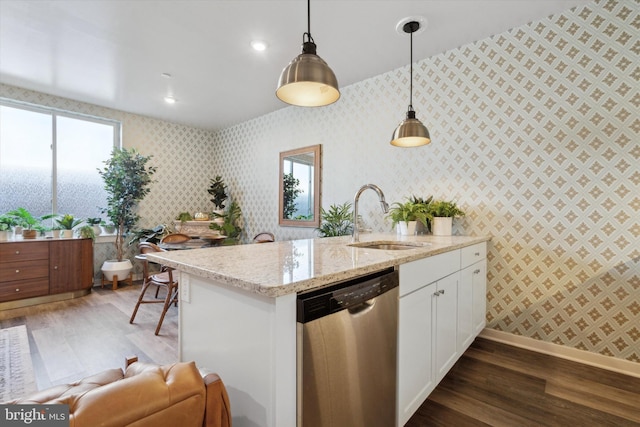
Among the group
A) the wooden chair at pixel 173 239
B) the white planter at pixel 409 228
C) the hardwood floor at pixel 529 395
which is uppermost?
the white planter at pixel 409 228

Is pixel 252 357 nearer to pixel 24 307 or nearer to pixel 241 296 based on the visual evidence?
pixel 241 296

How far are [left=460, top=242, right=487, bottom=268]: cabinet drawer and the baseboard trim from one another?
74cm

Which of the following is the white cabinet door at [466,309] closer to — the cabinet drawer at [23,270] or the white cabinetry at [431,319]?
the white cabinetry at [431,319]

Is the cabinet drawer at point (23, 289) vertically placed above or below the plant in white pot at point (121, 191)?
below

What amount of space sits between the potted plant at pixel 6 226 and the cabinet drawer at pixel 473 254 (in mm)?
5033

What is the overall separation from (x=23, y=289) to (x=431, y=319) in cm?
467

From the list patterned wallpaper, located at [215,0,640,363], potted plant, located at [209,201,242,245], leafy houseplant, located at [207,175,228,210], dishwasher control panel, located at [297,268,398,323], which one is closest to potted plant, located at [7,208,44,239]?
potted plant, located at [209,201,242,245]

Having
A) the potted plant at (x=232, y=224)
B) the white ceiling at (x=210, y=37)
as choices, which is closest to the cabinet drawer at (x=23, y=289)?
the potted plant at (x=232, y=224)

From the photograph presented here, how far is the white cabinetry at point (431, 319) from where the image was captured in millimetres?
1462

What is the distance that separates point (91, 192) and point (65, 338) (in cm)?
277

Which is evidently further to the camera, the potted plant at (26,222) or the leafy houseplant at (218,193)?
the leafy houseplant at (218,193)

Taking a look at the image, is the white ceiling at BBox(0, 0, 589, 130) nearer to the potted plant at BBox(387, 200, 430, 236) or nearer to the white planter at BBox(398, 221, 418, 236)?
the potted plant at BBox(387, 200, 430, 236)

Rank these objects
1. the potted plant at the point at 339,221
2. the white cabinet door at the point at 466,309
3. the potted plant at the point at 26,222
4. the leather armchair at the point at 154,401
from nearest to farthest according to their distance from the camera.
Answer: the leather armchair at the point at 154,401 → the white cabinet door at the point at 466,309 → the potted plant at the point at 339,221 → the potted plant at the point at 26,222

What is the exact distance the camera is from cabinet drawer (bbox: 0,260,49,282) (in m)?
3.49
